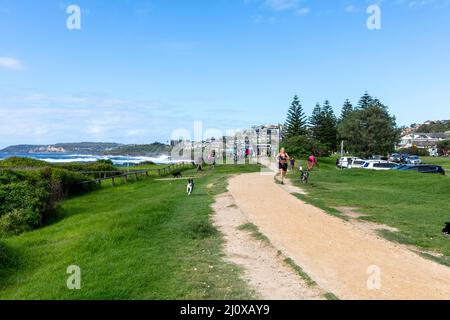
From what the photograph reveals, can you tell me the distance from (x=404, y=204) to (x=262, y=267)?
36.7 feet

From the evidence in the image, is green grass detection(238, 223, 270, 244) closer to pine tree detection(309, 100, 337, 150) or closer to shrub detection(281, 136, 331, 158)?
shrub detection(281, 136, 331, 158)

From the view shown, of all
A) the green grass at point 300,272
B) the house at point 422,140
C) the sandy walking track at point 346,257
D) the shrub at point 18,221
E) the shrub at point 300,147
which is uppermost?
the house at point 422,140

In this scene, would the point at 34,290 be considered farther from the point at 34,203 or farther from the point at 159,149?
the point at 159,149

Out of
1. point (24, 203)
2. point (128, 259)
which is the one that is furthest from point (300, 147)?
point (128, 259)

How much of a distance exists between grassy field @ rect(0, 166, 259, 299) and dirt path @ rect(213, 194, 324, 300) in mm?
240

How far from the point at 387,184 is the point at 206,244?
18694 millimetres

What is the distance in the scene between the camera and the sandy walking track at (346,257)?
6.20 m

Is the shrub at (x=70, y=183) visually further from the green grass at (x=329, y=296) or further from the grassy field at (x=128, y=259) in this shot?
the green grass at (x=329, y=296)

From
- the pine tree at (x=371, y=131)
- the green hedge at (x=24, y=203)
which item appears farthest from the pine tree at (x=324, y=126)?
the green hedge at (x=24, y=203)

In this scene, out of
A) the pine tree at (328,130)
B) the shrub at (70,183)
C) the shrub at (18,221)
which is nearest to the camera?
the shrub at (18,221)

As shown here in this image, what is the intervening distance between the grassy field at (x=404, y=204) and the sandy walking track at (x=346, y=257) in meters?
0.98

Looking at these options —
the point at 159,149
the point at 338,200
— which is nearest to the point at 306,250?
the point at 338,200

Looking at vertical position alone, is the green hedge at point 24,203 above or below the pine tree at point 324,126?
below

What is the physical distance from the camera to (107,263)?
7.86 meters
